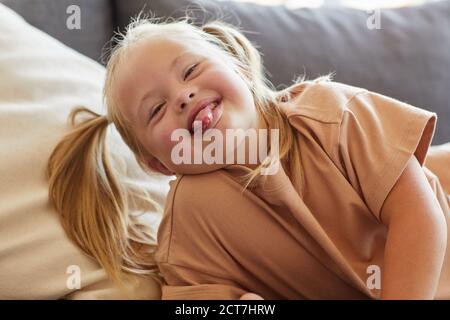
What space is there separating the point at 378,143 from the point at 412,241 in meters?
0.15

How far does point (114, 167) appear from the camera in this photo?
107 cm

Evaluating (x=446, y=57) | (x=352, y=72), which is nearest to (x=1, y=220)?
(x=352, y=72)

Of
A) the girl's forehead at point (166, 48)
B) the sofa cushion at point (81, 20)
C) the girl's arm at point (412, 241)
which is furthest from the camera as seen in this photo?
the sofa cushion at point (81, 20)

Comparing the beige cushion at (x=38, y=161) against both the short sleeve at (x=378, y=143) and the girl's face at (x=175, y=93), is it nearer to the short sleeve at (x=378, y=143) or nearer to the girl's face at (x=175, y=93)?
the girl's face at (x=175, y=93)

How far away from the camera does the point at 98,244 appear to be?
3.09 ft

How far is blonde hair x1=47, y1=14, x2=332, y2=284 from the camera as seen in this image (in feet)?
3.09

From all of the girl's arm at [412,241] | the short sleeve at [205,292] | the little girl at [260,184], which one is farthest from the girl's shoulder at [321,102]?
the short sleeve at [205,292]

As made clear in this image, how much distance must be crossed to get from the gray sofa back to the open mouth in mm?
443

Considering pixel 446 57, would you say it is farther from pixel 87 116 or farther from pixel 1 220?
pixel 1 220

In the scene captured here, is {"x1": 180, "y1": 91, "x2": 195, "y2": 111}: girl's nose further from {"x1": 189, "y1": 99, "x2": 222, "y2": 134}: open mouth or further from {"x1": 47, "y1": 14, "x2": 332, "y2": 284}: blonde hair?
{"x1": 47, "y1": 14, "x2": 332, "y2": 284}: blonde hair

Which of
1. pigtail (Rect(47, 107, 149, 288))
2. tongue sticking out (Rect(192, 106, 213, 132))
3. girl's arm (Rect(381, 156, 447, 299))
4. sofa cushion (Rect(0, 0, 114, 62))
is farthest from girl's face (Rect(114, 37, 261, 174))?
sofa cushion (Rect(0, 0, 114, 62))

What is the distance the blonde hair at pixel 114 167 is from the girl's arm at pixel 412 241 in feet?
0.48

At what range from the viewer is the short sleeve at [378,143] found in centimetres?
89

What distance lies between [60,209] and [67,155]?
9 centimetres
